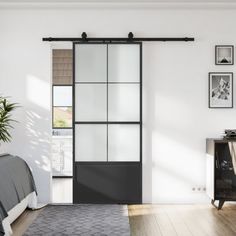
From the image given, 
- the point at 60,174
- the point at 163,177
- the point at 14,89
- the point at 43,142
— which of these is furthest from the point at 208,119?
the point at 60,174

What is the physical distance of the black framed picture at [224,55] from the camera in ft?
18.1

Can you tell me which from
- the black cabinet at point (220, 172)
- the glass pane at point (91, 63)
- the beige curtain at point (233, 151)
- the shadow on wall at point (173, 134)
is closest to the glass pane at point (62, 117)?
the glass pane at point (91, 63)

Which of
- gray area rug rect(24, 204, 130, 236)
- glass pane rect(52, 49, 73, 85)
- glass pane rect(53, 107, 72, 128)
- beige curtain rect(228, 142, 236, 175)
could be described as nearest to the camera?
gray area rug rect(24, 204, 130, 236)

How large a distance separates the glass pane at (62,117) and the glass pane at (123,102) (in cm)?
279

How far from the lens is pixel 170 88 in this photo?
5.54 meters

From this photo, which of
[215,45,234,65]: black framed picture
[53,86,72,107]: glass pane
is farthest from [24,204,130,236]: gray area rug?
[53,86,72,107]: glass pane

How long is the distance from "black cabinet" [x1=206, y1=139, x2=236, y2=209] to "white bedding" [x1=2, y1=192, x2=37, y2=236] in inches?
88.7

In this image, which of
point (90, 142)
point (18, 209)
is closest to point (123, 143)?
point (90, 142)

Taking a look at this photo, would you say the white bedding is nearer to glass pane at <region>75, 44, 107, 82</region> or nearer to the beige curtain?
glass pane at <region>75, 44, 107, 82</region>

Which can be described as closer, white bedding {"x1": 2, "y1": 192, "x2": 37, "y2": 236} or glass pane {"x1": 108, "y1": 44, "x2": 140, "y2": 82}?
white bedding {"x1": 2, "y1": 192, "x2": 37, "y2": 236}

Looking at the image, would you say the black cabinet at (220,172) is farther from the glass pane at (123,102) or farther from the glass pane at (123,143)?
the glass pane at (123,102)

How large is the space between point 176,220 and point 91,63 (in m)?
2.33

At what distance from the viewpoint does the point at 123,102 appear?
18.1 ft

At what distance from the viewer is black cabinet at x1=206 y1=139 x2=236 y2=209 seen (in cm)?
511
